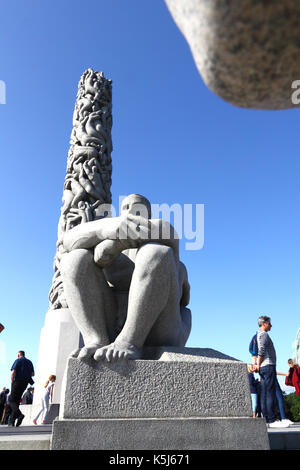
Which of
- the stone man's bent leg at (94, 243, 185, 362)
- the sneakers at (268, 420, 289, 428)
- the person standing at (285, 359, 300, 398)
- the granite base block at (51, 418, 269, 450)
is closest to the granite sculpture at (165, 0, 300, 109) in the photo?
the stone man's bent leg at (94, 243, 185, 362)

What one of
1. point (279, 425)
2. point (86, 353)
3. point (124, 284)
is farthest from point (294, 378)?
point (86, 353)

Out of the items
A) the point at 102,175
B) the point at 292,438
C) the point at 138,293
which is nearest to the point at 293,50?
the point at 138,293

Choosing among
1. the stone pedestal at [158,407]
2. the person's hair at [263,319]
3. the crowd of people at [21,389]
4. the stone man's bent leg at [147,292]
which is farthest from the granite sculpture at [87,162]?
the stone pedestal at [158,407]

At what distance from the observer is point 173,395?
2.34 meters

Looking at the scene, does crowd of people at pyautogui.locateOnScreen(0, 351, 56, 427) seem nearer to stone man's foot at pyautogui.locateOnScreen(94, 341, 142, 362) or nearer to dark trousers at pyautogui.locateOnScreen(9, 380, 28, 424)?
dark trousers at pyautogui.locateOnScreen(9, 380, 28, 424)

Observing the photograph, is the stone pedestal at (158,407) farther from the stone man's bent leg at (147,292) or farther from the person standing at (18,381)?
the person standing at (18,381)

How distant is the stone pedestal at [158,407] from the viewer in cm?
218

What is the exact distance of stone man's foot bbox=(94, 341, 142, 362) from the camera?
2.36m

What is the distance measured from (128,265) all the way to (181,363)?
2.96ft

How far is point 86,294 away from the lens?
2682 millimetres

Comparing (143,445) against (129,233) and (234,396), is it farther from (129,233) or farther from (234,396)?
(129,233)

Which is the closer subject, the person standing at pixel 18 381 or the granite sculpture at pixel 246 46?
the granite sculpture at pixel 246 46

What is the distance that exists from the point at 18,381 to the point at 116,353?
457 cm

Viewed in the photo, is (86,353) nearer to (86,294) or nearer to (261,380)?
(86,294)
